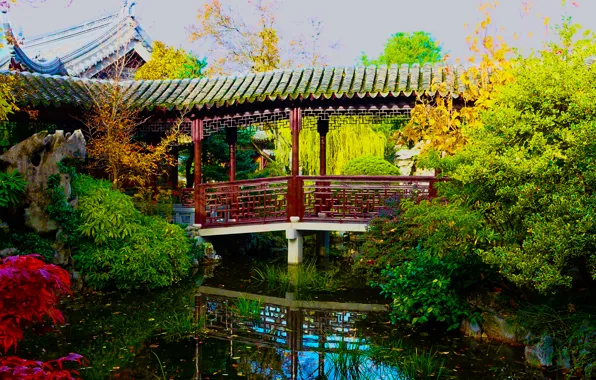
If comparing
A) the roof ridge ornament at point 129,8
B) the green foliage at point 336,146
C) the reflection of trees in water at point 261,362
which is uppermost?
the roof ridge ornament at point 129,8

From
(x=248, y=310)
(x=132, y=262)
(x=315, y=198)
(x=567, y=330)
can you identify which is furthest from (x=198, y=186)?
(x=567, y=330)

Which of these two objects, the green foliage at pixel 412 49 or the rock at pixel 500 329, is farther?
the green foliage at pixel 412 49

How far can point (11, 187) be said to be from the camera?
7.32m

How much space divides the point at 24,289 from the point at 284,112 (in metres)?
7.87

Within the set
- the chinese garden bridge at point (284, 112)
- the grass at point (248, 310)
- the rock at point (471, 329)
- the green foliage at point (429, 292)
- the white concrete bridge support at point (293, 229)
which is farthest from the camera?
the white concrete bridge support at point (293, 229)

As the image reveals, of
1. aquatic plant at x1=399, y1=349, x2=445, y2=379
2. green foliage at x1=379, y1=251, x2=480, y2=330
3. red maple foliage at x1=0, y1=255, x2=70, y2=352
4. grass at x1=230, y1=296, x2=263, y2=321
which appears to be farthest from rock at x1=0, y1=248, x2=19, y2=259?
red maple foliage at x1=0, y1=255, x2=70, y2=352

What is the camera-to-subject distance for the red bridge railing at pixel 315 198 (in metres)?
9.36

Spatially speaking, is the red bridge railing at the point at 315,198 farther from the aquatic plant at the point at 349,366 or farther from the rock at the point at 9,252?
the aquatic plant at the point at 349,366

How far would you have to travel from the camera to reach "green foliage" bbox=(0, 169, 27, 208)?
23.8 ft

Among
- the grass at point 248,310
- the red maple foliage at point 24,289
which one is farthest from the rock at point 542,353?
the red maple foliage at point 24,289

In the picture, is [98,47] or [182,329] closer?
[182,329]

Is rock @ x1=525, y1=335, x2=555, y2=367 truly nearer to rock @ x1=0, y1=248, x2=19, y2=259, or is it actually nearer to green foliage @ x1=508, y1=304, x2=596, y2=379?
green foliage @ x1=508, y1=304, x2=596, y2=379

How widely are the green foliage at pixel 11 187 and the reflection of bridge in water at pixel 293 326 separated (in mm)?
2482

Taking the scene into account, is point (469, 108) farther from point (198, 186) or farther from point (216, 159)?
point (216, 159)
